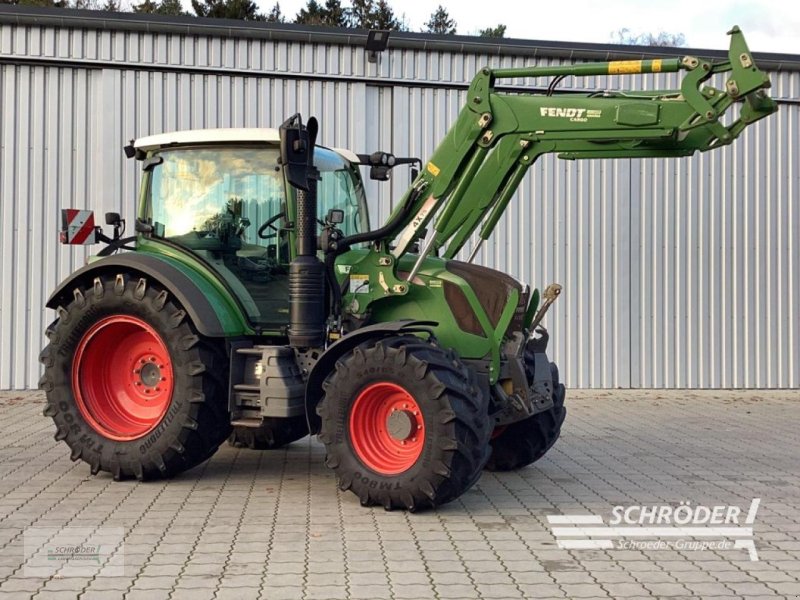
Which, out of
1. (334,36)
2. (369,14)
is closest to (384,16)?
(369,14)

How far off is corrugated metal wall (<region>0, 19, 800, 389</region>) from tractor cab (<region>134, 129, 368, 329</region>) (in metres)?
5.65

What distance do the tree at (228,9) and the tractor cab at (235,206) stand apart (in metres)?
35.9

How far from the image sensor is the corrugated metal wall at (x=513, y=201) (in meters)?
13.9

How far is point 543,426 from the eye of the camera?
8609 millimetres

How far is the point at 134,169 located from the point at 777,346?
9444 mm

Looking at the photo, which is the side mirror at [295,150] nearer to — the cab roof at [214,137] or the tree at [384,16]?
the cab roof at [214,137]

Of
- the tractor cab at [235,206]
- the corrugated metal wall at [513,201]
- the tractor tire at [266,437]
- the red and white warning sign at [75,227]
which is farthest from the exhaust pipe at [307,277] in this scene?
the corrugated metal wall at [513,201]

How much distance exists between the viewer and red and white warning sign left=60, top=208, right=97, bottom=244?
352 inches

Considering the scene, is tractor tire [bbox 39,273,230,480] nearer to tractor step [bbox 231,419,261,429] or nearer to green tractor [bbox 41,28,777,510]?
green tractor [bbox 41,28,777,510]

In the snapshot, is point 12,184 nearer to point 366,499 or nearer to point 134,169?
point 134,169

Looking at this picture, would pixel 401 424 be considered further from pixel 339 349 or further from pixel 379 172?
pixel 379 172

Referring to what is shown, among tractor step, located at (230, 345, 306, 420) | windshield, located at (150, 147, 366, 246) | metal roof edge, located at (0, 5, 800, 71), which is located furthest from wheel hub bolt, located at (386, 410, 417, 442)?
metal roof edge, located at (0, 5, 800, 71)

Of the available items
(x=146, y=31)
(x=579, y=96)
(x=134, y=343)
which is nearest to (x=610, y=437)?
(x=579, y=96)

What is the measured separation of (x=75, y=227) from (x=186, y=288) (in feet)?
6.48
